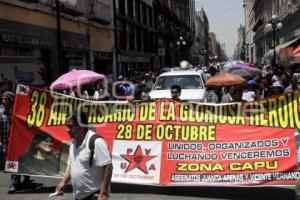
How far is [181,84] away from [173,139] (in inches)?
373

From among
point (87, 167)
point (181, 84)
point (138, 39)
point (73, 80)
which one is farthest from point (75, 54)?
point (87, 167)

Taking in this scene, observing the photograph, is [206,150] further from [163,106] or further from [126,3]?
[126,3]

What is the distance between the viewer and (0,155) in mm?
10703

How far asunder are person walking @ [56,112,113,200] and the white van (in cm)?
1175

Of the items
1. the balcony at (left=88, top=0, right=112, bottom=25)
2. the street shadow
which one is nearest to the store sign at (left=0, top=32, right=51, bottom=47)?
the balcony at (left=88, top=0, right=112, bottom=25)

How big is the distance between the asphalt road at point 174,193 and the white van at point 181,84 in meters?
7.96

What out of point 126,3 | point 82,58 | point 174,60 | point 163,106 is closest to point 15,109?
point 163,106

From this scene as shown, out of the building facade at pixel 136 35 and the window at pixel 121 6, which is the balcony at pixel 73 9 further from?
the window at pixel 121 6

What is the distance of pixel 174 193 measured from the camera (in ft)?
29.1

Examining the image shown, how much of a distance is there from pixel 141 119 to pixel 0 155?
10.6 feet

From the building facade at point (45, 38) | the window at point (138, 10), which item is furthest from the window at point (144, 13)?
the building facade at point (45, 38)

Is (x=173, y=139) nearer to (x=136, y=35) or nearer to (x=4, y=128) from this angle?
(x=4, y=128)

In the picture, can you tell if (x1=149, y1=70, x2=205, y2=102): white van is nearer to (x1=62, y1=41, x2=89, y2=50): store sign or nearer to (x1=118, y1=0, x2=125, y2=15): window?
(x1=62, y1=41, x2=89, y2=50): store sign

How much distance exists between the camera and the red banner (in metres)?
8.28
